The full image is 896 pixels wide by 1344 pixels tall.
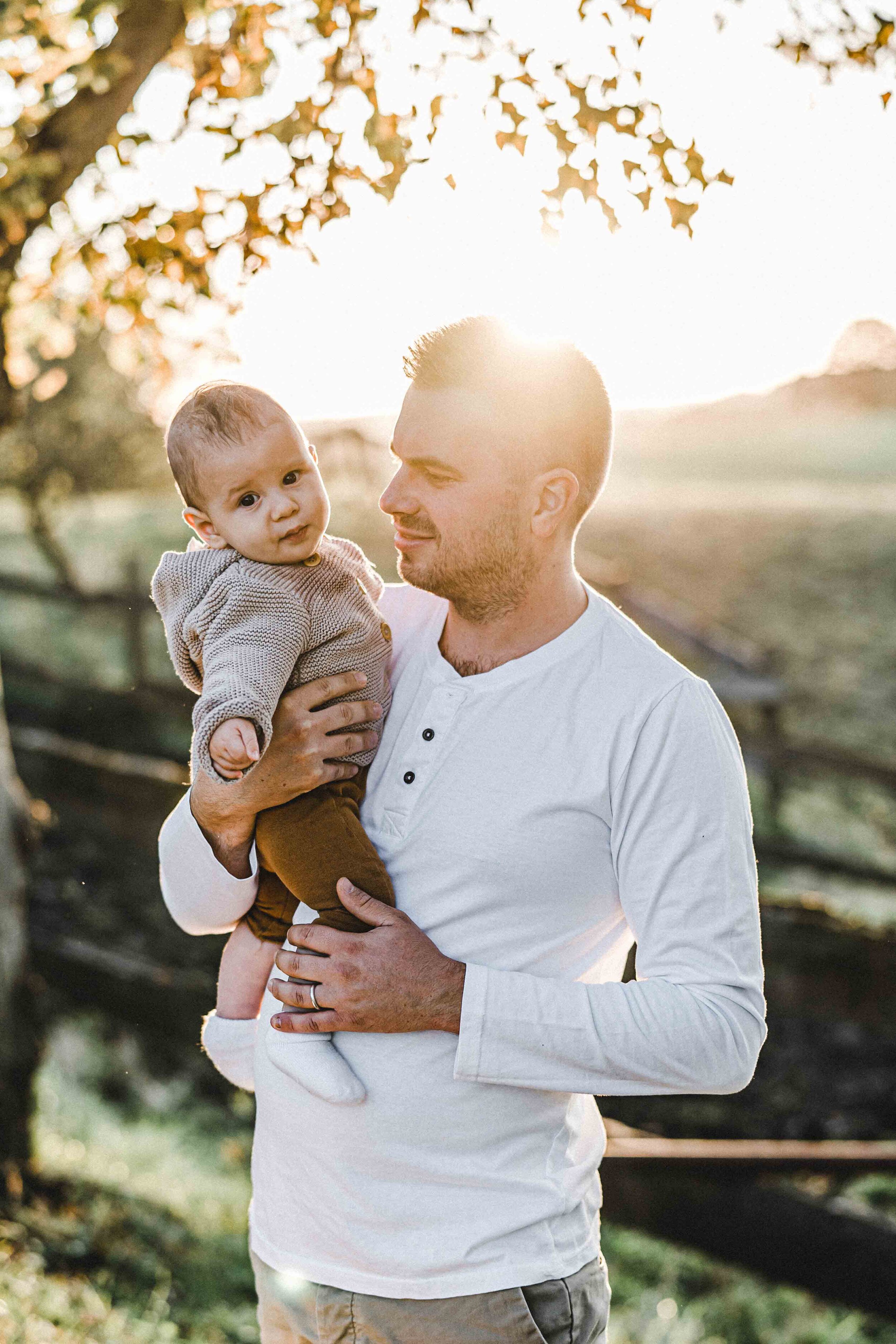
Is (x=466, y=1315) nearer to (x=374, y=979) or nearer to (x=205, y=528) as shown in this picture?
(x=374, y=979)

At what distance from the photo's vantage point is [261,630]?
1.97 metres

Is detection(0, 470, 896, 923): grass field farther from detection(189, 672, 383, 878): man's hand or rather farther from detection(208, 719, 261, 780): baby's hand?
detection(208, 719, 261, 780): baby's hand

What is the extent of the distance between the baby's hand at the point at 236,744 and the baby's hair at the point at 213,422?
48 centimetres

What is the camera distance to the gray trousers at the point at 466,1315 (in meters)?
1.75

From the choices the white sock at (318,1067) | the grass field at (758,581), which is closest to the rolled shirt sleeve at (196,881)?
the white sock at (318,1067)

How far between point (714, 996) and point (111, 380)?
500 inches

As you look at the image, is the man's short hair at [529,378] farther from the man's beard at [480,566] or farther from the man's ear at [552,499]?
the man's beard at [480,566]

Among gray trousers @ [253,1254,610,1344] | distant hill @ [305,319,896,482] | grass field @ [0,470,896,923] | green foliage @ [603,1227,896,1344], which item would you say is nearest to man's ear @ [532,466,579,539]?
gray trousers @ [253,1254,610,1344]

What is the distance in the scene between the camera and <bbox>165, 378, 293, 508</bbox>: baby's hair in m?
2.00

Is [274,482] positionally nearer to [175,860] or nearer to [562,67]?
[175,860]

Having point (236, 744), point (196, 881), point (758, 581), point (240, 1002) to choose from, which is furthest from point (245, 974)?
point (758, 581)

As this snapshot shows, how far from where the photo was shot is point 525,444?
1944mm

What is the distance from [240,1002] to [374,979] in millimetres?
506

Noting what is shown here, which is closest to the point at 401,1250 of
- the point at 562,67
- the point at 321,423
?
the point at 562,67
